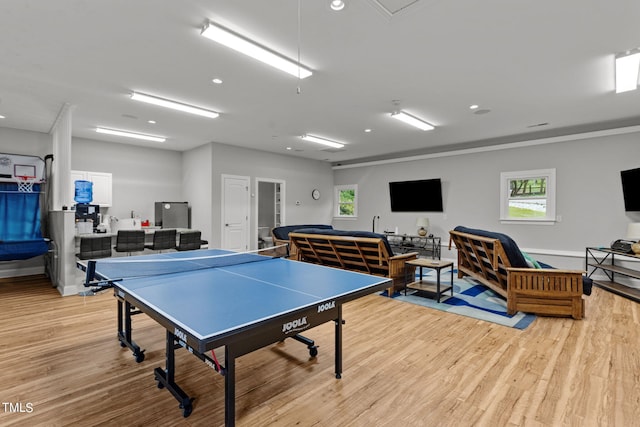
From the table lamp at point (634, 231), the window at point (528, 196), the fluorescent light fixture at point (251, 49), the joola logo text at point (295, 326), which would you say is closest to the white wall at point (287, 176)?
the fluorescent light fixture at point (251, 49)

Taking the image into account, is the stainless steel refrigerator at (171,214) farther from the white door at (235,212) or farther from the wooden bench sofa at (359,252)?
the wooden bench sofa at (359,252)

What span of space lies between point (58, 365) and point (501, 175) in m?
8.28

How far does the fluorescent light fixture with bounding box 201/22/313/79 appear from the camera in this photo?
2.81 meters

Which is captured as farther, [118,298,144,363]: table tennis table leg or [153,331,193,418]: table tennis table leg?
[118,298,144,363]: table tennis table leg

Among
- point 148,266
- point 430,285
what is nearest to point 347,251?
point 430,285

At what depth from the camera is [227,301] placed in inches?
73.6

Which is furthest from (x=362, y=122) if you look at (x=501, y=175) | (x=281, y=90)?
(x=501, y=175)

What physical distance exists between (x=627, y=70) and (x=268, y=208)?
28.7ft

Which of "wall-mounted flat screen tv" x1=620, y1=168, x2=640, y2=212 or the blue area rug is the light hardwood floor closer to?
the blue area rug

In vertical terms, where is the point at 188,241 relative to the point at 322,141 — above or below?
below

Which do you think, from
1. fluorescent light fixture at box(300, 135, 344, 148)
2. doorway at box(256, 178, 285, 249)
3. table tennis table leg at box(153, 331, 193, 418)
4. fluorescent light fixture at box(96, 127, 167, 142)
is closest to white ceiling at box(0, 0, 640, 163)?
fluorescent light fixture at box(96, 127, 167, 142)

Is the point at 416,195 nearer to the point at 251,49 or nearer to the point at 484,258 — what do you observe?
the point at 484,258

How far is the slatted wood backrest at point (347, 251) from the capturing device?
16.1 feet

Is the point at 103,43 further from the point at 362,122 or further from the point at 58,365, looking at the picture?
the point at 362,122
